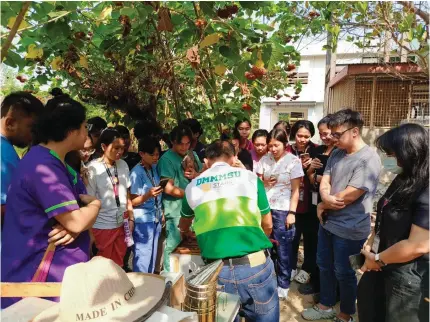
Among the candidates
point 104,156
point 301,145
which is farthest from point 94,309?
point 301,145

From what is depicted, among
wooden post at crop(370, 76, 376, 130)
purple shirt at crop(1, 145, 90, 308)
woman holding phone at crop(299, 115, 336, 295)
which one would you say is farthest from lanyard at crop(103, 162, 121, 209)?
wooden post at crop(370, 76, 376, 130)

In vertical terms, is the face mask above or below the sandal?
above

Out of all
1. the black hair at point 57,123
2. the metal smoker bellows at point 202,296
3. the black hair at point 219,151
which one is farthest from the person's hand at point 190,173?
the metal smoker bellows at point 202,296

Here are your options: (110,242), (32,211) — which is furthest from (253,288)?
(110,242)

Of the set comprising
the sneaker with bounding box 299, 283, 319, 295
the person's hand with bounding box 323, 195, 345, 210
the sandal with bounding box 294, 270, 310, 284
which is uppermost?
the person's hand with bounding box 323, 195, 345, 210

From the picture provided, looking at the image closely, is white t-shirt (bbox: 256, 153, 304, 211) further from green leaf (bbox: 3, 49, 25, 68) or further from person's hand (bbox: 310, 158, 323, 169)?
green leaf (bbox: 3, 49, 25, 68)

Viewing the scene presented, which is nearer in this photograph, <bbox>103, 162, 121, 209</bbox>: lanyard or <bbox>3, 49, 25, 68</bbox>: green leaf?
<bbox>3, 49, 25, 68</bbox>: green leaf

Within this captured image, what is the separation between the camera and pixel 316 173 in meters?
3.53

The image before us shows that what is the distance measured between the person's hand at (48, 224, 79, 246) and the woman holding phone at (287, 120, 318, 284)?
8.60 ft

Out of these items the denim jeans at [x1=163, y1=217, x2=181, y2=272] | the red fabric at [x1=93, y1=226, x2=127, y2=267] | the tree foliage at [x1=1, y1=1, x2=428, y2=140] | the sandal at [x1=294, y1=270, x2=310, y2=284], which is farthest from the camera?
the sandal at [x1=294, y1=270, x2=310, y2=284]

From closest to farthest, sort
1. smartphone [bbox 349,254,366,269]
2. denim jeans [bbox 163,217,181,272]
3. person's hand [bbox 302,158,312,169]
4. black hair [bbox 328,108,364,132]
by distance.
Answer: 1. smartphone [bbox 349,254,366,269]
2. black hair [bbox 328,108,364,132]
3. denim jeans [bbox 163,217,181,272]
4. person's hand [bbox 302,158,312,169]

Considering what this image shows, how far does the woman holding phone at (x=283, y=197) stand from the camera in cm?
340

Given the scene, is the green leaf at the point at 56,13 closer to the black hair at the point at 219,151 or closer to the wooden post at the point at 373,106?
the black hair at the point at 219,151

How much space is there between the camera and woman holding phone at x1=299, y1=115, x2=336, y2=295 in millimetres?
3465
